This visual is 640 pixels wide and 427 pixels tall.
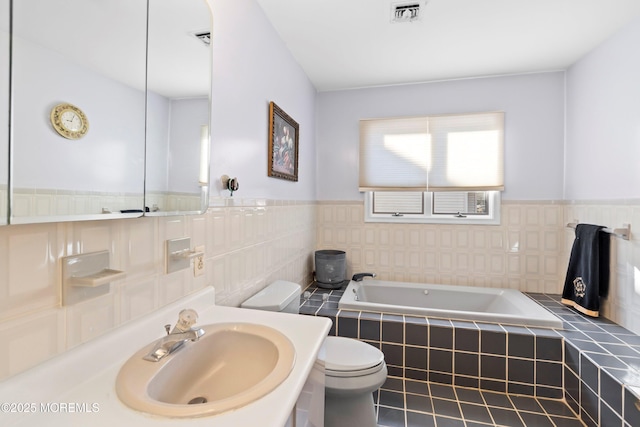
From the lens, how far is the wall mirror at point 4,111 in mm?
557

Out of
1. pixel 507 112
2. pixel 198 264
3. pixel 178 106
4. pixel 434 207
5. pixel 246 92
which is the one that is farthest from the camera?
pixel 434 207

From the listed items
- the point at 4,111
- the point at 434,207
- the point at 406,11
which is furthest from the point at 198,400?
the point at 434,207

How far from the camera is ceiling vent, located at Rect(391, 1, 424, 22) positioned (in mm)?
1677

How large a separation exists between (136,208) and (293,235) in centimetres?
148

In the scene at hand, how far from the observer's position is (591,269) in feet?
6.49

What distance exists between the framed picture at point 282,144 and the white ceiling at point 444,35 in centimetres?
54

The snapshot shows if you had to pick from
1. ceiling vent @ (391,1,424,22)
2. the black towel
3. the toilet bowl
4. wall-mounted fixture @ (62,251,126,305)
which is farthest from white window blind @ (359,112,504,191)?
wall-mounted fixture @ (62,251,126,305)

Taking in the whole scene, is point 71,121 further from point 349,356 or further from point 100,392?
point 349,356

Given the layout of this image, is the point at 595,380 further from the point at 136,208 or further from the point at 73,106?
the point at 73,106

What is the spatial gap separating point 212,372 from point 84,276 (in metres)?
0.46

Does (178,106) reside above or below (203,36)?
below

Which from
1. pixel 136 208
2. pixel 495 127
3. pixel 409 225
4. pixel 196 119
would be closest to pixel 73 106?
pixel 136 208

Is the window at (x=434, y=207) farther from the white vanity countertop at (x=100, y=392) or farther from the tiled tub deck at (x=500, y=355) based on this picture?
the white vanity countertop at (x=100, y=392)

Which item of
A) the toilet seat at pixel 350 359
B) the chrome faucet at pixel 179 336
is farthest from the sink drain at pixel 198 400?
the toilet seat at pixel 350 359
